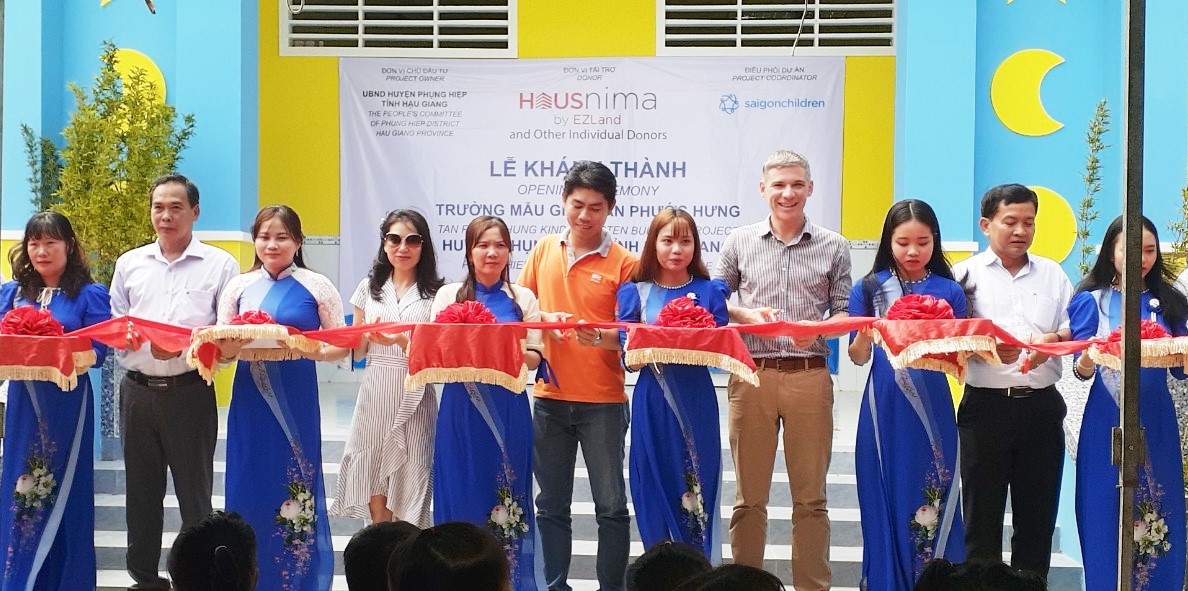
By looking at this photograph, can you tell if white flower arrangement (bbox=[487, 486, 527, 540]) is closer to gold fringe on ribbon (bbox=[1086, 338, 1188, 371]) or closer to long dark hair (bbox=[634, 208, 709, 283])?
long dark hair (bbox=[634, 208, 709, 283])

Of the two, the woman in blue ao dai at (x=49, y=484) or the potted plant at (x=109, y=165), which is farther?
the potted plant at (x=109, y=165)

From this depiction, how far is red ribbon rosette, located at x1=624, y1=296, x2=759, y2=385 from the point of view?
357 centimetres

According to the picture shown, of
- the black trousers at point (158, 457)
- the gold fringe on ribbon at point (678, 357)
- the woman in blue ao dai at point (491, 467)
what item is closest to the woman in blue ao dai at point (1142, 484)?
the gold fringe on ribbon at point (678, 357)

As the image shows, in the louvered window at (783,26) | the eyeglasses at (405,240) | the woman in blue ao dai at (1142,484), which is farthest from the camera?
the louvered window at (783,26)

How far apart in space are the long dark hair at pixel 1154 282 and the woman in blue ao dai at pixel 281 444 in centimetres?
254

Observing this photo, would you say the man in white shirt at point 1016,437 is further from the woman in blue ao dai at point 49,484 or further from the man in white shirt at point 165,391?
the woman in blue ao dai at point 49,484

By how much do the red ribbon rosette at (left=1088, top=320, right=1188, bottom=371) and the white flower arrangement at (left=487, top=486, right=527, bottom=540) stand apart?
1880 mm

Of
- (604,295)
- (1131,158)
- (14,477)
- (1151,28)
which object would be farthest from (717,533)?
(1151,28)

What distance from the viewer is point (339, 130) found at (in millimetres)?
8453

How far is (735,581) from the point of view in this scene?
1665 millimetres

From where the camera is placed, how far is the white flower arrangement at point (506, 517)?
12.2 ft

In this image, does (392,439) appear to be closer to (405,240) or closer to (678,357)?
(405,240)

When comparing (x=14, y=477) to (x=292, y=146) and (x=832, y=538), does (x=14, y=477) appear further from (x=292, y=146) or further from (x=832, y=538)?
(x=292, y=146)

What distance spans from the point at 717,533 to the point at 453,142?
5.22m
